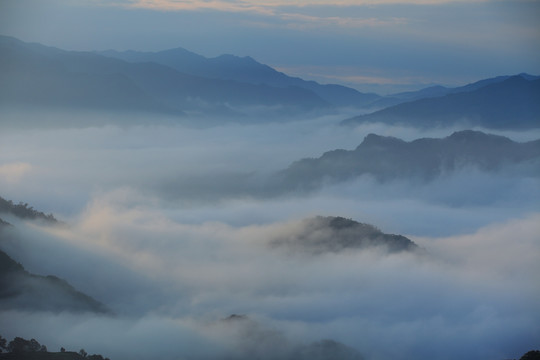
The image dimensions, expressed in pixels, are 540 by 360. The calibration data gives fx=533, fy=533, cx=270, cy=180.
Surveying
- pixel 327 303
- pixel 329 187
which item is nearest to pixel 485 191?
pixel 329 187

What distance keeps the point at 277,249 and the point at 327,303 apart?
69.7 ft

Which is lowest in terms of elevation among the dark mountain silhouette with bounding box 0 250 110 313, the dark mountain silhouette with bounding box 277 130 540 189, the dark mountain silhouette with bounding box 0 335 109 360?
the dark mountain silhouette with bounding box 0 335 109 360

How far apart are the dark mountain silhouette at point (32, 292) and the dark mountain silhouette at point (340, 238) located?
52.2m

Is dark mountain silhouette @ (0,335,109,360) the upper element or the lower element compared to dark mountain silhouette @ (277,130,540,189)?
lower

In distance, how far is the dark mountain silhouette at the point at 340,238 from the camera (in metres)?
101

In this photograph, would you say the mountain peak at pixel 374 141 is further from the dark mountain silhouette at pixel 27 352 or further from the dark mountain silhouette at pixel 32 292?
the dark mountain silhouette at pixel 27 352

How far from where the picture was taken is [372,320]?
285 ft

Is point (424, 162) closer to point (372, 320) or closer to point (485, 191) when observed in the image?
point (485, 191)

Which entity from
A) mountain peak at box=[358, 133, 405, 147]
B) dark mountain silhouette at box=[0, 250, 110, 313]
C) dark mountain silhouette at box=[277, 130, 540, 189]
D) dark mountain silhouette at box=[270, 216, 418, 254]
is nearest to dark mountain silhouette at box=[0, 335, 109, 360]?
dark mountain silhouette at box=[0, 250, 110, 313]

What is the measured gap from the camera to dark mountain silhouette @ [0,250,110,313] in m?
53.6

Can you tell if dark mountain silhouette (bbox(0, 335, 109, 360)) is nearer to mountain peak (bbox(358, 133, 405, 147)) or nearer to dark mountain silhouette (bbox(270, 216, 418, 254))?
dark mountain silhouette (bbox(270, 216, 418, 254))

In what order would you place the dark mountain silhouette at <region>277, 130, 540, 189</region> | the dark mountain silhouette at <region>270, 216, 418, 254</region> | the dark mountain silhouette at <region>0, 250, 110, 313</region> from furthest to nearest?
1. the dark mountain silhouette at <region>277, 130, 540, 189</region>
2. the dark mountain silhouette at <region>270, 216, 418, 254</region>
3. the dark mountain silhouette at <region>0, 250, 110, 313</region>

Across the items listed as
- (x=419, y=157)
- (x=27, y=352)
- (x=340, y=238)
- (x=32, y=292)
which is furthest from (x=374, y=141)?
(x=27, y=352)

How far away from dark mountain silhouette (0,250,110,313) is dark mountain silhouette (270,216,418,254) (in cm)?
5220
